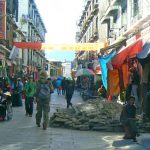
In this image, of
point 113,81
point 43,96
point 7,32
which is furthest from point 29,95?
point 7,32

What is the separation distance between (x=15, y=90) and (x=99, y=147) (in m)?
15.2

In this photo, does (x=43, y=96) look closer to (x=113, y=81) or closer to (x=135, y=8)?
(x=113, y=81)

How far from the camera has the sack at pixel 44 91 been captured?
47.0 feet

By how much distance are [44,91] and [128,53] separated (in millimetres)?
3075

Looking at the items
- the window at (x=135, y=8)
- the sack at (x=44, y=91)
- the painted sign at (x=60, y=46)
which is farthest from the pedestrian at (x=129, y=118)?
the painted sign at (x=60, y=46)

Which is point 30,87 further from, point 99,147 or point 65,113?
point 99,147

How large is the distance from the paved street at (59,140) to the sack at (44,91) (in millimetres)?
970

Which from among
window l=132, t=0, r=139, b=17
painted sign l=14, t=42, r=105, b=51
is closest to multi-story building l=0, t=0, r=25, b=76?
painted sign l=14, t=42, r=105, b=51

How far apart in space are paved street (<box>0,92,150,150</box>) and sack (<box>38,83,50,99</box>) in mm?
970

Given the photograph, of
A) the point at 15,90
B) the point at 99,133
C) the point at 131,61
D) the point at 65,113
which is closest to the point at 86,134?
the point at 99,133

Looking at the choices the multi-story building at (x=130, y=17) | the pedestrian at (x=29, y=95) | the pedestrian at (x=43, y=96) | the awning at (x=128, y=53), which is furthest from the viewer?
the multi-story building at (x=130, y=17)

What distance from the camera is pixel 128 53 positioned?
50.6 ft

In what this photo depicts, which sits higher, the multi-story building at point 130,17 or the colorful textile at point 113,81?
the multi-story building at point 130,17

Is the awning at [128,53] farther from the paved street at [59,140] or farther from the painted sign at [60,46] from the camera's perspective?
the painted sign at [60,46]
